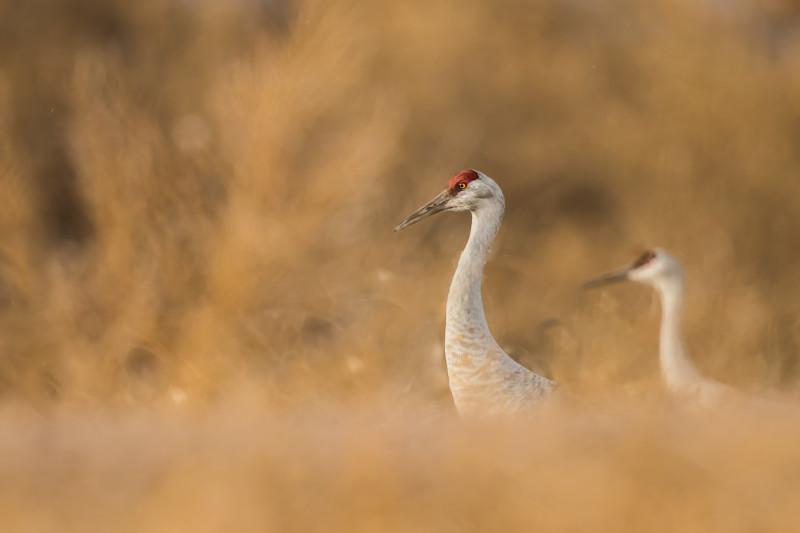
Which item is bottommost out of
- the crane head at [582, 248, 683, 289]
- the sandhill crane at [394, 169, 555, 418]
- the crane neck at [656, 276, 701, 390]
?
the sandhill crane at [394, 169, 555, 418]

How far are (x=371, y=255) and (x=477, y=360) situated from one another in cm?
229

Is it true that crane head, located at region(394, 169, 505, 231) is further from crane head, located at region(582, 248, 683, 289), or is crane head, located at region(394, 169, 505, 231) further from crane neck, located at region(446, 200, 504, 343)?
crane head, located at region(582, 248, 683, 289)

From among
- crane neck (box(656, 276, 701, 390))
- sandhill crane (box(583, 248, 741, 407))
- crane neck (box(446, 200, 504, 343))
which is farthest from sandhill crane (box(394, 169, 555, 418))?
crane neck (box(656, 276, 701, 390))

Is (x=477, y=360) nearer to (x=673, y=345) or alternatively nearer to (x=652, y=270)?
(x=673, y=345)

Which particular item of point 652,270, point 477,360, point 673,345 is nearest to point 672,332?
point 673,345

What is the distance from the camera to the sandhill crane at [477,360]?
222cm

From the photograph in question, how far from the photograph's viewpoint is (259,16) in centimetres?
574

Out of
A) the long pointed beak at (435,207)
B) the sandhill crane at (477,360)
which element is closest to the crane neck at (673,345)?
the sandhill crane at (477,360)

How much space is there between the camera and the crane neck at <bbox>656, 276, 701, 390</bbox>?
110 inches

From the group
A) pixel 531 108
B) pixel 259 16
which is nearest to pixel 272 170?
pixel 259 16

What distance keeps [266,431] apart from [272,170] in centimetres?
305

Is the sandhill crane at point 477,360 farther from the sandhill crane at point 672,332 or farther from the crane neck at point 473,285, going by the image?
the sandhill crane at point 672,332

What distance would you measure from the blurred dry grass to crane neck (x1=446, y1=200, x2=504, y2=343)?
0.29m

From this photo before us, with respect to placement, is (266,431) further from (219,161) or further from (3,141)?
(219,161)
